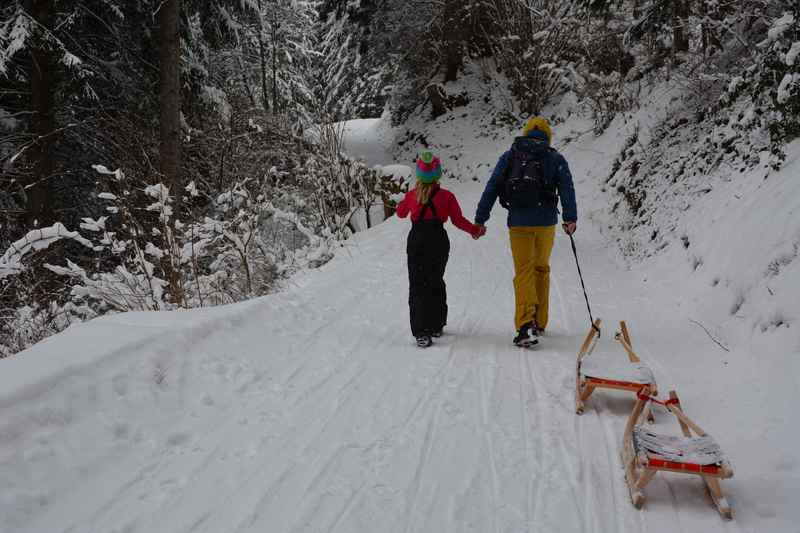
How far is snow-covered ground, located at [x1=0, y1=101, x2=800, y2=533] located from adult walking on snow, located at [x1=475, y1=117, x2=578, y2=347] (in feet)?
2.02

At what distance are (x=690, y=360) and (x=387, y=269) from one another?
15.4 ft

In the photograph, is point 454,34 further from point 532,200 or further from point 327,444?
point 327,444

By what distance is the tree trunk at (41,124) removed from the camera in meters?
9.15

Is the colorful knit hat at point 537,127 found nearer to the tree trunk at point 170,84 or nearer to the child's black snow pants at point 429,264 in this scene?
the child's black snow pants at point 429,264

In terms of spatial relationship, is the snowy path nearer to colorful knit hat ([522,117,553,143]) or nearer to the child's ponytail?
the child's ponytail

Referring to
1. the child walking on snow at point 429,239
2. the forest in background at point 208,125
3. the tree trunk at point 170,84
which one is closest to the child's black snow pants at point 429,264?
the child walking on snow at point 429,239

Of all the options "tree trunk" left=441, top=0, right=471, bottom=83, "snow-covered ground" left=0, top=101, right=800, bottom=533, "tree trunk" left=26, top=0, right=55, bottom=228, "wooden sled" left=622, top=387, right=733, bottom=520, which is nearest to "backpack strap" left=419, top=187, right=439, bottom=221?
"snow-covered ground" left=0, top=101, right=800, bottom=533

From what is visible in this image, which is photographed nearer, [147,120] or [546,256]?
[546,256]

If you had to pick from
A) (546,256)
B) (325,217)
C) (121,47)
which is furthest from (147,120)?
(546,256)

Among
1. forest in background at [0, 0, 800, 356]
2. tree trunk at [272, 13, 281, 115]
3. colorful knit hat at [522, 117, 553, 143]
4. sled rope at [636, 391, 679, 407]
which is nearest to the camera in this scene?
sled rope at [636, 391, 679, 407]

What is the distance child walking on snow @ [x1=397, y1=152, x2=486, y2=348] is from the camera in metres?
5.18

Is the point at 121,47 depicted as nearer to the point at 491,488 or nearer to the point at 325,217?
the point at 325,217

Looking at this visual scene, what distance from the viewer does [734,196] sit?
6223mm

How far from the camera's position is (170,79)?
977cm
